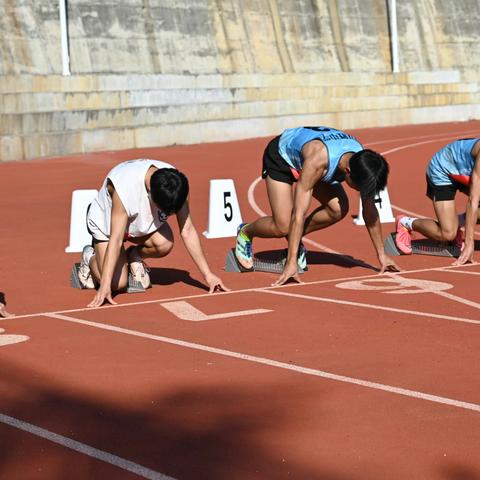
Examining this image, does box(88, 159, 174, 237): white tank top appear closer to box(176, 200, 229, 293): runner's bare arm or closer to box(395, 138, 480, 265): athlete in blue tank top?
box(176, 200, 229, 293): runner's bare arm

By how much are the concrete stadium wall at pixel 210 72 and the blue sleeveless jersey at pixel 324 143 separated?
14324 millimetres

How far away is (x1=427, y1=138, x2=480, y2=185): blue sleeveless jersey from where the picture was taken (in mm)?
11617

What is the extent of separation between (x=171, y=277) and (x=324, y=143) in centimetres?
203

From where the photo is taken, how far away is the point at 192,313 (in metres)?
8.95

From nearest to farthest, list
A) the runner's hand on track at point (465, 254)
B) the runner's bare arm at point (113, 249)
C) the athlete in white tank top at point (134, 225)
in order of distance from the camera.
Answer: the athlete in white tank top at point (134, 225)
the runner's bare arm at point (113, 249)
the runner's hand on track at point (465, 254)

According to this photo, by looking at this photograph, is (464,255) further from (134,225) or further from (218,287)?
(134,225)

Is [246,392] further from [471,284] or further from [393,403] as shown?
[471,284]

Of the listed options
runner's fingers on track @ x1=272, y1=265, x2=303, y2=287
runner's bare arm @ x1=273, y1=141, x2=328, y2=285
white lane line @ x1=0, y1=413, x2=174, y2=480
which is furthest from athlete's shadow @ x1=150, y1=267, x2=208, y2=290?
white lane line @ x1=0, y1=413, x2=174, y2=480

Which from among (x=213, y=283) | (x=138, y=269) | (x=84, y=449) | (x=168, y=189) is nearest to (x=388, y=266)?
(x=213, y=283)

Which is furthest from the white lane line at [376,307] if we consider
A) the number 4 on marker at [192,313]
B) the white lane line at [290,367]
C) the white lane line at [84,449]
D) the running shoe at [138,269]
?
the white lane line at [84,449]

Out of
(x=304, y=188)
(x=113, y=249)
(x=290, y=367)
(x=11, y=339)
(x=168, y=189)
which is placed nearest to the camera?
(x=290, y=367)

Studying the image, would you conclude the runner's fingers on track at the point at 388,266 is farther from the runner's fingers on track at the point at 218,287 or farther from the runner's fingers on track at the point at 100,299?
the runner's fingers on track at the point at 100,299

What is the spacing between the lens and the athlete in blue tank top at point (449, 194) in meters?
11.4

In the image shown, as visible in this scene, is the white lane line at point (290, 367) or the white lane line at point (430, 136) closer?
the white lane line at point (290, 367)
